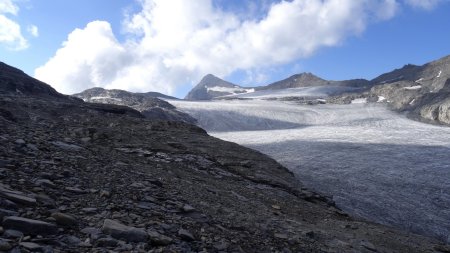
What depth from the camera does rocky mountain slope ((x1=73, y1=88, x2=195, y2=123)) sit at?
3062cm

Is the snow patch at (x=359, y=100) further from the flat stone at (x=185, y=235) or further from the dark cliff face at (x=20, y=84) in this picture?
the flat stone at (x=185, y=235)

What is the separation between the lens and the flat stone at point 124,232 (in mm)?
4148

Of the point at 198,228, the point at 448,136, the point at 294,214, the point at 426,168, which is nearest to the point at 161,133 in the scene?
the point at 294,214

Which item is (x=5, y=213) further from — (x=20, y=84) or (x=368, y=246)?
(x=20, y=84)

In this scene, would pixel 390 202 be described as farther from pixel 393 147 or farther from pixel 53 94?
pixel 53 94

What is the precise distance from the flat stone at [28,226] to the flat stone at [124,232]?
496 millimetres

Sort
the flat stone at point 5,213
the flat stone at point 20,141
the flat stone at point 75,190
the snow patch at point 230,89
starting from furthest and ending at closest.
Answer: the snow patch at point 230,89 → the flat stone at point 20,141 → the flat stone at point 75,190 → the flat stone at point 5,213

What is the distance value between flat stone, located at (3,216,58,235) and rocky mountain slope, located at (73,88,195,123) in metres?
25.1

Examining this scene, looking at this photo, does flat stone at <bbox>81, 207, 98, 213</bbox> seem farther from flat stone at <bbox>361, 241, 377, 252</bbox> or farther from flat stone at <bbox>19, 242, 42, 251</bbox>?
flat stone at <bbox>361, 241, 377, 252</bbox>

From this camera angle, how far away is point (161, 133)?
12859 mm

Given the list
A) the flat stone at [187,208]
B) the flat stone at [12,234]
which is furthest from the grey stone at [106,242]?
the flat stone at [187,208]

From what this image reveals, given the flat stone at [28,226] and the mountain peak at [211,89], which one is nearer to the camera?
the flat stone at [28,226]

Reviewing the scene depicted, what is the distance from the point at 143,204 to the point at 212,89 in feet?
326

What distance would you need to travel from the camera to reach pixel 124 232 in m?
4.19
